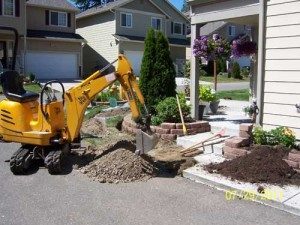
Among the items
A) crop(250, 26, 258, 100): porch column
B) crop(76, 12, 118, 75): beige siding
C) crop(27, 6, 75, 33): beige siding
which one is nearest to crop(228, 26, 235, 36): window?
crop(76, 12, 118, 75): beige siding

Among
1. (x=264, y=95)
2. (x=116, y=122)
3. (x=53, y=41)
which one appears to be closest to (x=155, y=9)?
(x=53, y=41)

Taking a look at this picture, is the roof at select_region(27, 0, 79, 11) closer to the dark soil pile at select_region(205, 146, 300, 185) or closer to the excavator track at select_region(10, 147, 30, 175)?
the excavator track at select_region(10, 147, 30, 175)

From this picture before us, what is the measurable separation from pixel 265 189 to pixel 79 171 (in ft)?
9.55

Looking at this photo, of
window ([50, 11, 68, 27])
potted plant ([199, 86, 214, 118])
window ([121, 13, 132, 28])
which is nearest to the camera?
potted plant ([199, 86, 214, 118])

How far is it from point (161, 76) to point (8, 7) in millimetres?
22394

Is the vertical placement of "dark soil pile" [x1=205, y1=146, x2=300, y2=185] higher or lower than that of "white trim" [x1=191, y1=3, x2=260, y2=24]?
lower

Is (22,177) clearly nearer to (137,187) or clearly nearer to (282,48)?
(137,187)


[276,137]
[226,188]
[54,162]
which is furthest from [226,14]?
[54,162]

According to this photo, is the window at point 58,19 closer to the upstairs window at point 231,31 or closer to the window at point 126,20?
the window at point 126,20

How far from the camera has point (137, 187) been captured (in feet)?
19.9

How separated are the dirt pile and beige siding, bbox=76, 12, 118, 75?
1095 inches

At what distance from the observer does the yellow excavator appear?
21.8 ft

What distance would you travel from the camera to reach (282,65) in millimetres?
7227

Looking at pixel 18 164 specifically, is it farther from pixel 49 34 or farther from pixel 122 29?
pixel 122 29
